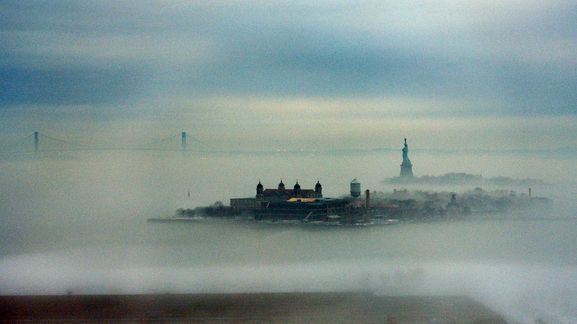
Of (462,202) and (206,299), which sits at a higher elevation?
(462,202)

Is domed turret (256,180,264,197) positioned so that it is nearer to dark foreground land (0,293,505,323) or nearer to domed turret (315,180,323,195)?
→ domed turret (315,180,323,195)

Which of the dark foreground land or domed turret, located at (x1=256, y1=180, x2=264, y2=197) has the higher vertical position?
domed turret, located at (x1=256, y1=180, x2=264, y2=197)

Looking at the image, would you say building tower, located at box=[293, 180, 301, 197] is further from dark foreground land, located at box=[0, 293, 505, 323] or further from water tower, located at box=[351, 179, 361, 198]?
dark foreground land, located at box=[0, 293, 505, 323]

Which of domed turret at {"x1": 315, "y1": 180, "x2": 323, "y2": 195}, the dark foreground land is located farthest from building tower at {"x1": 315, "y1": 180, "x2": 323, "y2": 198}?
the dark foreground land

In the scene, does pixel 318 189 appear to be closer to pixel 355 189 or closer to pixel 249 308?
pixel 355 189

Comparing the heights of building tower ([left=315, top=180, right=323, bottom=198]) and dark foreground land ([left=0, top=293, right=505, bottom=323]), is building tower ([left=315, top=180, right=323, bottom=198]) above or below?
above

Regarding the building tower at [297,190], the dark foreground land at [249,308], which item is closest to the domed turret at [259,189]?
the building tower at [297,190]

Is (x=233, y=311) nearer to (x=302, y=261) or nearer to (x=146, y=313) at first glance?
(x=146, y=313)

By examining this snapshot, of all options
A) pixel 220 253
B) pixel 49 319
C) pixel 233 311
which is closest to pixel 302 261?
pixel 220 253

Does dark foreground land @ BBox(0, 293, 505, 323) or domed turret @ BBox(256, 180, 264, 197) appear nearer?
dark foreground land @ BBox(0, 293, 505, 323)
